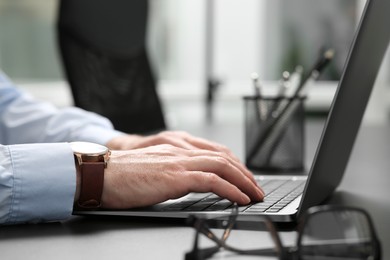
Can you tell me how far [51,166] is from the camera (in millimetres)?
758

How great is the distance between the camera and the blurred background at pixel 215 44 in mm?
3438

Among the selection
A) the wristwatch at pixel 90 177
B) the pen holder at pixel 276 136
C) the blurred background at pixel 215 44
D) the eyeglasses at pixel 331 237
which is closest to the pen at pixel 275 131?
the pen holder at pixel 276 136

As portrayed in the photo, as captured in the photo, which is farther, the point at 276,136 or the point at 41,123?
the point at 41,123

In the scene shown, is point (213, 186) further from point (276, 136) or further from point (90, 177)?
point (276, 136)

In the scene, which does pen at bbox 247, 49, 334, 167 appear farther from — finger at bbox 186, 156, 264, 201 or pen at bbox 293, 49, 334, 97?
finger at bbox 186, 156, 264, 201

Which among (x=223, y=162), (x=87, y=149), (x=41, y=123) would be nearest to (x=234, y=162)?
(x=223, y=162)

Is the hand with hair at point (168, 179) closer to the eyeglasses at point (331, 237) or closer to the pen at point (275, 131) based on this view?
the eyeglasses at point (331, 237)

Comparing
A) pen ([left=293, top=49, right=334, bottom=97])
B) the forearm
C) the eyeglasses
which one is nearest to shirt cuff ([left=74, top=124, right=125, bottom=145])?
the forearm

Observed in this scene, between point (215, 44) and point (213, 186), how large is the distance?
2.75m

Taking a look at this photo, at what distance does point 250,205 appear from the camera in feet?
2.52

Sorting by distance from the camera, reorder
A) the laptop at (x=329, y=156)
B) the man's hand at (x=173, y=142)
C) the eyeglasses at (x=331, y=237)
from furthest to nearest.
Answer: the man's hand at (x=173, y=142), the laptop at (x=329, y=156), the eyeglasses at (x=331, y=237)

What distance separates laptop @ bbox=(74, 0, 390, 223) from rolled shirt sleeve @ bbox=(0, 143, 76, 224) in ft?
0.11

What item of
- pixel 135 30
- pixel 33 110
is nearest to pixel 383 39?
pixel 33 110

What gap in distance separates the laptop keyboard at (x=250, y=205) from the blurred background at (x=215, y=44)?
99.7 inches
